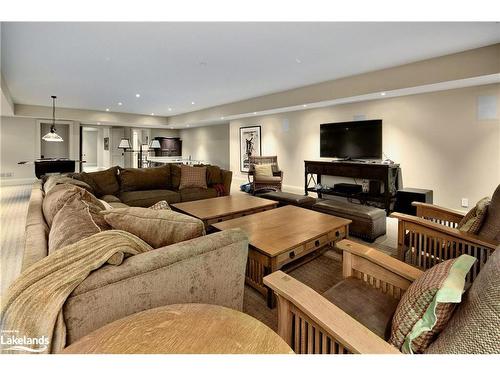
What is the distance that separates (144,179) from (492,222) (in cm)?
425

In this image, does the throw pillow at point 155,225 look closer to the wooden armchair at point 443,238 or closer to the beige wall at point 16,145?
the wooden armchair at point 443,238

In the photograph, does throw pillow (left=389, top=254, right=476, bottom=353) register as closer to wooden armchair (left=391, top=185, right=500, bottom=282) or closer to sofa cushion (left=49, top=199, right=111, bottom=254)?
wooden armchair (left=391, top=185, right=500, bottom=282)

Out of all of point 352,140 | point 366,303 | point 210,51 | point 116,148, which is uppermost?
point 210,51

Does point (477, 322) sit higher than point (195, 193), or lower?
lower

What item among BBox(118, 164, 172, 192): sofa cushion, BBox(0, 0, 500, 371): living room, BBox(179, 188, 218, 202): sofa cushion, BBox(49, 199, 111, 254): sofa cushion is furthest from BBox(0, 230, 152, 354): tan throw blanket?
BBox(118, 164, 172, 192): sofa cushion

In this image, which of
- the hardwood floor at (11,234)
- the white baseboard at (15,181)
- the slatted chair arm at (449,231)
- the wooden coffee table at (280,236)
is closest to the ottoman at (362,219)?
the wooden coffee table at (280,236)

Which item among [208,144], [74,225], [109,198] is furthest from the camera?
[208,144]

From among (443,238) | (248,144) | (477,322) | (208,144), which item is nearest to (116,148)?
(208,144)

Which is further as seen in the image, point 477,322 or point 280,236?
point 280,236

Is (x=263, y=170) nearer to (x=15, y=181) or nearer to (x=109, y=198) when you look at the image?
(x=109, y=198)

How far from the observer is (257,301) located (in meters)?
2.01

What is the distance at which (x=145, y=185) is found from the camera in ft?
14.3
